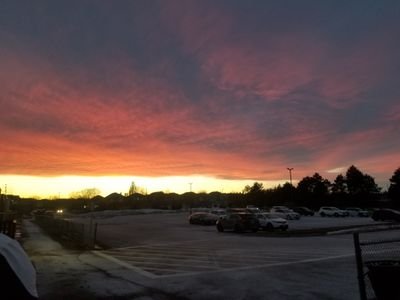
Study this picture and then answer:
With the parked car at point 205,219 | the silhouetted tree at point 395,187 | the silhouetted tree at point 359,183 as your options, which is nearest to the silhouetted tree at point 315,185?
the silhouetted tree at point 359,183

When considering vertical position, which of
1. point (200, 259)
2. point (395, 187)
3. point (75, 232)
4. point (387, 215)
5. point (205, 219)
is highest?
point (395, 187)

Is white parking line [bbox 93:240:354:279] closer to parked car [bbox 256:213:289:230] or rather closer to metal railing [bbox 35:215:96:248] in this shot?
metal railing [bbox 35:215:96:248]

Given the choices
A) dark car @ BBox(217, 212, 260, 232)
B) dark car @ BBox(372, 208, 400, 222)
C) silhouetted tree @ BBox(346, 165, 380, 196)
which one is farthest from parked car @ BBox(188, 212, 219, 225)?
silhouetted tree @ BBox(346, 165, 380, 196)

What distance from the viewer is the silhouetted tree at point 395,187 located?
96312 millimetres

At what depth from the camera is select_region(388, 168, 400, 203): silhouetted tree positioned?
9631cm

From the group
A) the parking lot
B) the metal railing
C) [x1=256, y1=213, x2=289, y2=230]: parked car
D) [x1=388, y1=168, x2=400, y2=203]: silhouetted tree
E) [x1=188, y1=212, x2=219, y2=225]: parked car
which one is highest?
[x1=388, y1=168, x2=400, y2=203]: silhouetted tree

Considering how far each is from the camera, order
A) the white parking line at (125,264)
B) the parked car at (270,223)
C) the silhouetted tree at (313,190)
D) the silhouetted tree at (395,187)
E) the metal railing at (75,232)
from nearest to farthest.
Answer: the white parking line at (125,264)
the metal railing at (75,232)
the parked car at (270,223)
the silhouetted tree at (395,187)
the silhouetted tree at (313,190)

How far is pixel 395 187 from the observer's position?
9775cm

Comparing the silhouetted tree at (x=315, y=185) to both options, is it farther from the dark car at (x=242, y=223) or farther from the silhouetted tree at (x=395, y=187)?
the dark car at (x=242, y=223)

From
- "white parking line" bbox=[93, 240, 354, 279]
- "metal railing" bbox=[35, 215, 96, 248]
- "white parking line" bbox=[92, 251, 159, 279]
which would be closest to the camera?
"white parking line" bbox=[92, 251, 159, 279]

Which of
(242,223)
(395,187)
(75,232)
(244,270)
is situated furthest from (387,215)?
(395,187)

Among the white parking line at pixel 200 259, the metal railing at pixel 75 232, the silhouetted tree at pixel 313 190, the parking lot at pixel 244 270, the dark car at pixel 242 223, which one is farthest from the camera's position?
the silhouetted tree at pixel 313 190

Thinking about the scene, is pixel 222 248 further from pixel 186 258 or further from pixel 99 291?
pixel 99 291

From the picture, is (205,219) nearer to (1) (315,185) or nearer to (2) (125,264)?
(2) (125,264)
